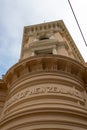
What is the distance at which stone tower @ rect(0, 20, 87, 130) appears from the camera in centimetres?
1129

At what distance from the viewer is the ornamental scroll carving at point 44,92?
13.0m

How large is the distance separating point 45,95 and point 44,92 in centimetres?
28

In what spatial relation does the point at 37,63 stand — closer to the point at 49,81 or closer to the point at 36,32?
the point at 49,81

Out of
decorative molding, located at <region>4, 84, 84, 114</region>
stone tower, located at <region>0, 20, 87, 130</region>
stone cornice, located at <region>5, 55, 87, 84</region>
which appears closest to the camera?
stone tower, located at <region>0, 20, 87, 130</region>

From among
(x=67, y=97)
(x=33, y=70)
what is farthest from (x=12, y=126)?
(x=33, y=70)

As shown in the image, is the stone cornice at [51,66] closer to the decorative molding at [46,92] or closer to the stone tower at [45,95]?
the stone tower at [45,95]

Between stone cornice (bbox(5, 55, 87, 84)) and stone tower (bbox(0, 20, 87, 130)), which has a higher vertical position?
stone cornice (bbox(5, 55, 87, 84))

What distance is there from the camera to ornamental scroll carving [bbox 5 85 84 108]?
1300 cm

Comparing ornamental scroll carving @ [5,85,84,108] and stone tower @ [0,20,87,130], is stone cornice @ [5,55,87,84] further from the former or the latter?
ornamental scroll carving @ [5,85,84,108]

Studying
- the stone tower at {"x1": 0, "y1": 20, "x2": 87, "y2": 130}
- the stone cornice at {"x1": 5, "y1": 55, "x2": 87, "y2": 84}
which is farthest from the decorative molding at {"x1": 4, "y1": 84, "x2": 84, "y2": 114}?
the stone cornice at {"x1": 5, "y1": 55, "x2": 87, "y2": 84}

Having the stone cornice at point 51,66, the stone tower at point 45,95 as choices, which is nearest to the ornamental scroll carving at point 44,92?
the stone tower at point 45,95

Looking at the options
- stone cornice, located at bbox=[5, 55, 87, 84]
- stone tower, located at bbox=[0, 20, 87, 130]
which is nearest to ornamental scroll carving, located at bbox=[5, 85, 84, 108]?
stone tower, located at bbox=[0, 20, 87, 130]

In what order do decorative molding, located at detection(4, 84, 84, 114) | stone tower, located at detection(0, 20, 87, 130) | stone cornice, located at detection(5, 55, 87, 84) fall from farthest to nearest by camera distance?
stone cornice, located at detection(5, 55, 87, 84)
decorative molding, located at detection(4, 84, 84, 114)
stone tower, located at detection(0, 20, 87, 130)

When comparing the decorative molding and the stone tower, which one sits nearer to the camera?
the stone tower
